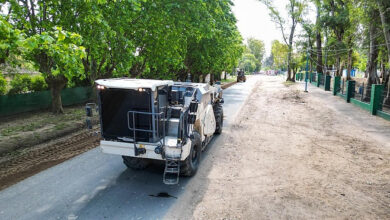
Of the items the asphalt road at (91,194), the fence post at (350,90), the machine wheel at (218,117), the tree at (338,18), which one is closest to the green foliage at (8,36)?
the asphalt road at (91,194)

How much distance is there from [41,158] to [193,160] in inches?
198

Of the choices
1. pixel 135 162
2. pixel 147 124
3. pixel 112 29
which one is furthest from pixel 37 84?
pixel 147 124

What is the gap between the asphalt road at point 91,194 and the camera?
540 centimetres

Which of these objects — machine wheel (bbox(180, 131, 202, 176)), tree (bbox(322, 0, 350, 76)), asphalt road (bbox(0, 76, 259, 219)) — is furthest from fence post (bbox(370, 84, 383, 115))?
tree (bbox(322, 0, 350, 76))

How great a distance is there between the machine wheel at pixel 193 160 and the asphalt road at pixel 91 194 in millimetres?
244

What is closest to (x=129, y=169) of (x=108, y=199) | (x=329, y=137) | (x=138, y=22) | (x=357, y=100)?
(x=108, y=199)

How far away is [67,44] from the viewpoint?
7207 mm

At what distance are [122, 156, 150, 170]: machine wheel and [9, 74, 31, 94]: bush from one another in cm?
1218

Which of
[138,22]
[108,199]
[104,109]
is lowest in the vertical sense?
[108,199]

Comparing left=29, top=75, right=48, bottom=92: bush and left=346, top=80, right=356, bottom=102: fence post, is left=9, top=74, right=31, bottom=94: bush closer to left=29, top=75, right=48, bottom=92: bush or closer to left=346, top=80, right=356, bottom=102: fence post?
left=29, top=75, right=48, bottom=92: bush

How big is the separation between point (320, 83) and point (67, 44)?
113ft

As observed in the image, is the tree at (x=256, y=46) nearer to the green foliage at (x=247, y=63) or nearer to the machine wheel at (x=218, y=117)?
the green foliage at (x=247, y=63)

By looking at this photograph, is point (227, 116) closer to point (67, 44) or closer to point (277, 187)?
point (277, 187)

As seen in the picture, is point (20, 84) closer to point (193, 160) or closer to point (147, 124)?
point (147, 124)
